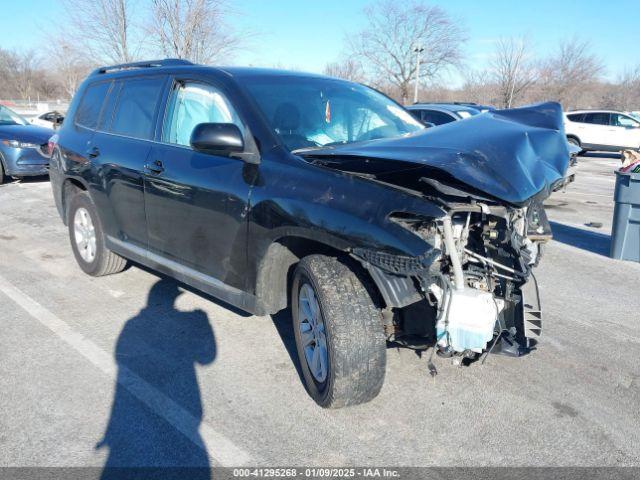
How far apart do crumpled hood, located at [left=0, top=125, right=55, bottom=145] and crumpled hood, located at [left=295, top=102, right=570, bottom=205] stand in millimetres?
9472

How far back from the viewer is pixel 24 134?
1102cm

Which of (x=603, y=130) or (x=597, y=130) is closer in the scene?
(x=603, y=130)

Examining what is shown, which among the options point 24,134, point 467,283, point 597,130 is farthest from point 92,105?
point 597,130

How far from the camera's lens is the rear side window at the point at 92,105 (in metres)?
5.18

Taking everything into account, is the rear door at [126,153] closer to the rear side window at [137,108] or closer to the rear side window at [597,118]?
the rear side window at [137,108]

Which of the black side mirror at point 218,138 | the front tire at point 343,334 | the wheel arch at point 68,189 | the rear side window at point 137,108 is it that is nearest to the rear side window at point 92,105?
the rear side window at point 137,108

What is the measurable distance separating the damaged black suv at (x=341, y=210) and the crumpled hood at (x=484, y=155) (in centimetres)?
1

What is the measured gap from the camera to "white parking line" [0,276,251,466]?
2.81 m

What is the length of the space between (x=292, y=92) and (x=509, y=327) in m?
2.18

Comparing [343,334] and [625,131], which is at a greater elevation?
[625,131]

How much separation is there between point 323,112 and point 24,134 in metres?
9.31

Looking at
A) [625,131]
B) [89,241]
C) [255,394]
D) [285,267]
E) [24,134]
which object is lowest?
[255,394]

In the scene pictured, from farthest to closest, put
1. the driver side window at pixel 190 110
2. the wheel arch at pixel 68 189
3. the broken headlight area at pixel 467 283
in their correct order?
the wheel arch at pixel 68 189, the driver side window at pixel 190 110, the broken headlight area at pixel 467 283

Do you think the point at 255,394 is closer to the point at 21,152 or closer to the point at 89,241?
the point at 89,241
